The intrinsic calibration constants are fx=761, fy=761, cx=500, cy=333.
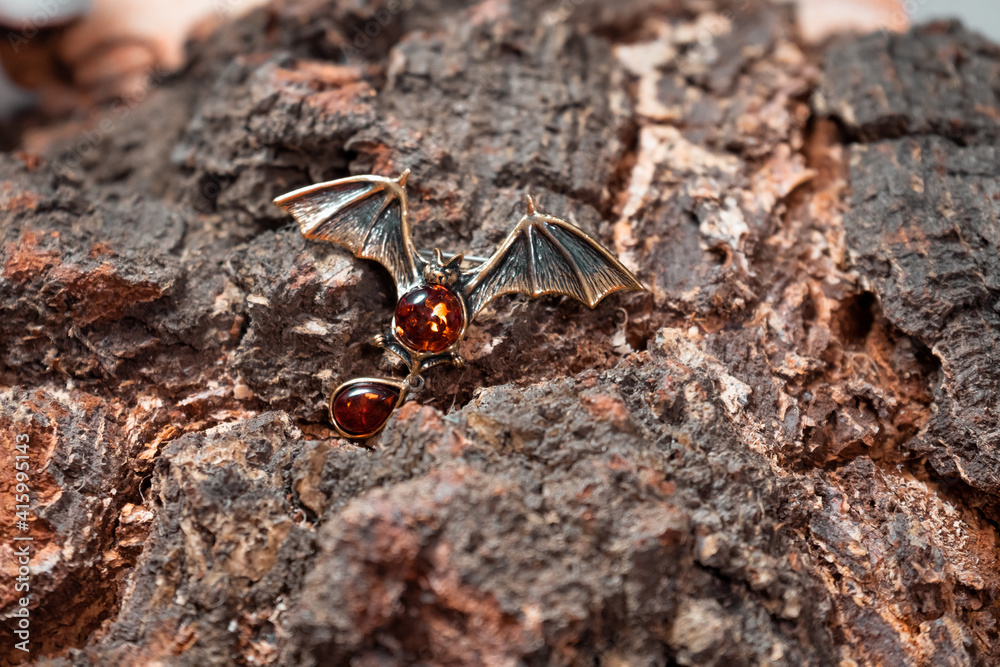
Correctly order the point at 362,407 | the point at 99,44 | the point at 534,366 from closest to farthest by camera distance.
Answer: the point at 362,407, the point at 534,366, the point at 99,44

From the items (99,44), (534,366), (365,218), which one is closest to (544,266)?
(534,366)

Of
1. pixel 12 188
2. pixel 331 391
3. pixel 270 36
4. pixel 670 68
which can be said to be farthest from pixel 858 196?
pixel 12 188

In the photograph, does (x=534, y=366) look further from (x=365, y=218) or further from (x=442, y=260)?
(x=365, y=218)

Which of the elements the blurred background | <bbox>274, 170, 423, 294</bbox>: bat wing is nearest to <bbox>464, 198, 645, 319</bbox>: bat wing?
<bbox>274, 170, 423, 294</bbox>: bat wing

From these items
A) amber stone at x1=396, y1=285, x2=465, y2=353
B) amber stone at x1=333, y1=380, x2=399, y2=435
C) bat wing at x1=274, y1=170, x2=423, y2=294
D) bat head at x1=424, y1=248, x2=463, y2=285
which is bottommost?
amber stone at x1=333, y1=380, x2=399, y2=435

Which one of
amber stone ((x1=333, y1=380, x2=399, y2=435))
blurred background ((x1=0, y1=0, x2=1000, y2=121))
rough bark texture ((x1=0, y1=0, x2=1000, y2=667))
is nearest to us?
rough bark texture ((x1=0, y1=0, x2=1000, y2=667))

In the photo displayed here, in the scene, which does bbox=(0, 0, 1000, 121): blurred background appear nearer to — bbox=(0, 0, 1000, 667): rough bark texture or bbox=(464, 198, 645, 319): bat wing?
bbox=(0, 0, 1000, 667): rough bark texture

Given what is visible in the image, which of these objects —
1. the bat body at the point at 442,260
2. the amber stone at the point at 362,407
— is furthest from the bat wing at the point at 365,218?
the amber stone at the point at 362,407
